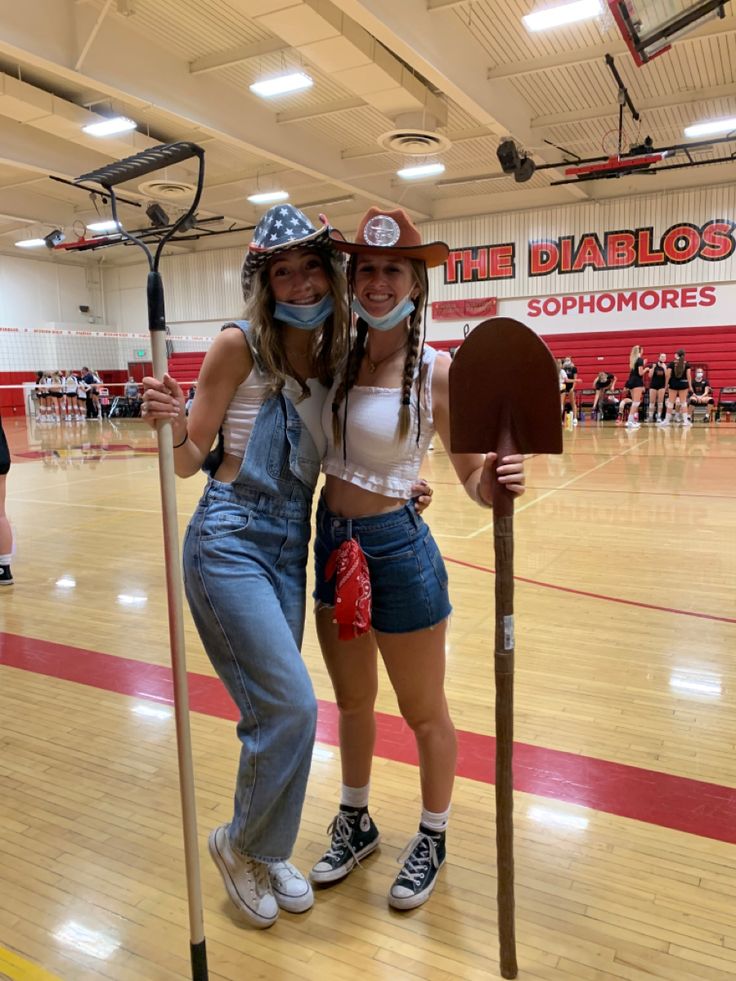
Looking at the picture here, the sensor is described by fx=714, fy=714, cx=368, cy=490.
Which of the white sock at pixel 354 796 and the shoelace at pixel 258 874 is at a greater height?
the white sock at pixel 354 796

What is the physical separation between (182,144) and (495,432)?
88 centimetres

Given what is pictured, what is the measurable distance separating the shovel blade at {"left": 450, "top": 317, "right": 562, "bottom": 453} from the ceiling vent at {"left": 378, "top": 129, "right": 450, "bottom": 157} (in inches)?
449

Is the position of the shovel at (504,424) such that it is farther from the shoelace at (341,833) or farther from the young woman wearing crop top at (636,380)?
the young woman wearing crop top at (636,380)

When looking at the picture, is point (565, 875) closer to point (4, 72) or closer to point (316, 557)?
point (316, 557)

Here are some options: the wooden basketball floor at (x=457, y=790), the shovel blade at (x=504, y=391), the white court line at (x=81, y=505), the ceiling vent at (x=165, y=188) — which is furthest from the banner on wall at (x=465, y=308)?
the shovel blade at (x=504, y=391)

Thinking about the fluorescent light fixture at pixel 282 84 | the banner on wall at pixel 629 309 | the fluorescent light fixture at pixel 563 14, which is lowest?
the banner on wall at pixel 629 309

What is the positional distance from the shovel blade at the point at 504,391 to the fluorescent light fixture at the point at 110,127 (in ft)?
39.3

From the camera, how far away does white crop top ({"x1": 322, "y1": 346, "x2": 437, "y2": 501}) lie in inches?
68.0

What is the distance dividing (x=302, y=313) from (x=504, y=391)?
0.56 m

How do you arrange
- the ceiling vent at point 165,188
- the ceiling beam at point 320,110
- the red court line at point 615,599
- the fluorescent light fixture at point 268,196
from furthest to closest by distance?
the fluorescent light fixture at point 268,196 < the ceiling vent at point 165,188 < the ceiling beam at point 320,110 < the red court line at point 615,599

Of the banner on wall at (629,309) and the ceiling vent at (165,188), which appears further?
the banner on wall at (629,309)

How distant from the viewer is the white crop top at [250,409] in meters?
1.75

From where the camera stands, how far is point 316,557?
6.37 ft

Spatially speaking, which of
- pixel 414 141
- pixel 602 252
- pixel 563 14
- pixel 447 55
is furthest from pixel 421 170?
pixel 563 14
